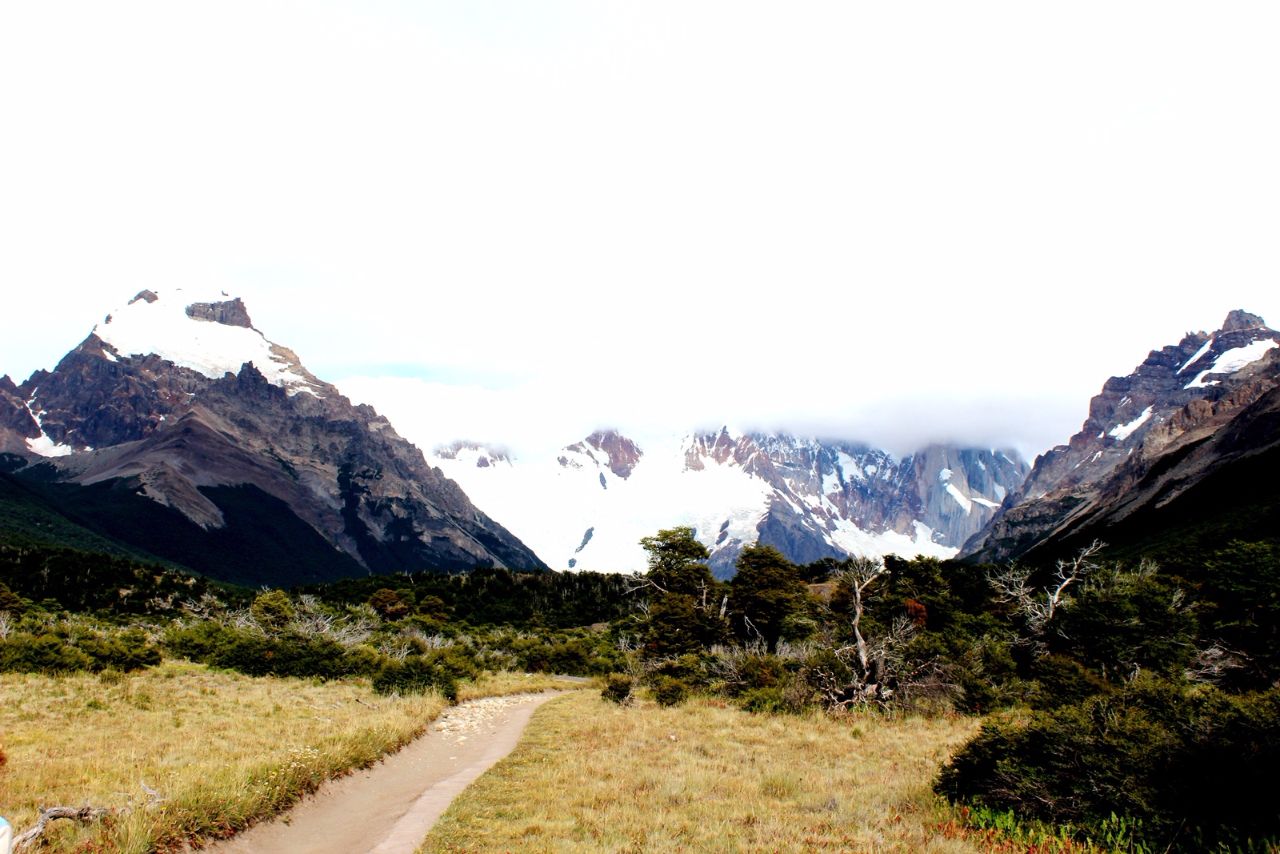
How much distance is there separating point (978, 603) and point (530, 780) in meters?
76.1

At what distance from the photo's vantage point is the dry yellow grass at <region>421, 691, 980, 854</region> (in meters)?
10.6

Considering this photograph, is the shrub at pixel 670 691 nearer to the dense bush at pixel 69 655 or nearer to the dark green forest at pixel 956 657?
the dark green forest at pixel 956 657

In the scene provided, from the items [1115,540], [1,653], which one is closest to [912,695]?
[1,653]

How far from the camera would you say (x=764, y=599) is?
48625mm

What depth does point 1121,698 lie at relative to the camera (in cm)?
1302

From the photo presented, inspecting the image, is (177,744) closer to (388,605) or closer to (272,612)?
(272,612)

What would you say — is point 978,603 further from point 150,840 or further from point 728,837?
point 150,840

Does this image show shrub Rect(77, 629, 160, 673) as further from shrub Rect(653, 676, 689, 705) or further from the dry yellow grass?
shrub Rect(653, 676, 689, 705)

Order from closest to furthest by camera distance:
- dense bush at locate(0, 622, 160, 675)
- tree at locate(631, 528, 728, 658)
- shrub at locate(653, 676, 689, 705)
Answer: dense bush at locate(0, 622, 160, 675), shrub at locate(653, 676, 689, 705), tree at locate(631, 528, 728, 658)

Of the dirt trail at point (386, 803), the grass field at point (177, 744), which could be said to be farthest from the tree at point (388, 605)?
the dirt trail at point (386, 803)

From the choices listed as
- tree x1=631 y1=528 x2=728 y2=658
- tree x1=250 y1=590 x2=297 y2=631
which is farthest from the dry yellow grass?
tree x1=250 y1=590 x2=297 y2=631

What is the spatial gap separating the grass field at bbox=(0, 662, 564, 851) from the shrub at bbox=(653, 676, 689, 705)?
9286 millimetres

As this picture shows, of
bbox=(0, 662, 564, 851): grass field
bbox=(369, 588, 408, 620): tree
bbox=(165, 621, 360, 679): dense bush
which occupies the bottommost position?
bbox=(369, 588, 408, 620): tree

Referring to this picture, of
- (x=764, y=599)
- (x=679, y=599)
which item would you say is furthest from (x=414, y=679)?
(x=764, y=599)
